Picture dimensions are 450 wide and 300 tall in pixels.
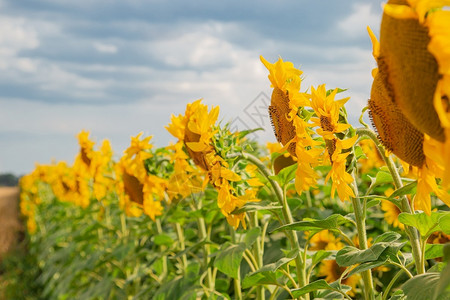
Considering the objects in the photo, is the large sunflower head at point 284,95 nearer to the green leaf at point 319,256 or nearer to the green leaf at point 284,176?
the green leaf at point 284,176

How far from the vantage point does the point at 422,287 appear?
1053 mm

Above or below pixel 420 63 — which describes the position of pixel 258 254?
below

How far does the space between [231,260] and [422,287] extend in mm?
949

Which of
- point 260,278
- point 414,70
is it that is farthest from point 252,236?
point 414,70

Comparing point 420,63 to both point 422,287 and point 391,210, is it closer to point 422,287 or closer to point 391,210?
point 422,287

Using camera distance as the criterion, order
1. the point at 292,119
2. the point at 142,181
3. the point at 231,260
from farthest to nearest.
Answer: the point at 142,181
the point at 231,260
the point at 292,119

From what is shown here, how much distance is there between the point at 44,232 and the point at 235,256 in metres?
7.84

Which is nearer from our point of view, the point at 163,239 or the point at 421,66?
the point at 421,66

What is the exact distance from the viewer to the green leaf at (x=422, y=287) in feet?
3.39

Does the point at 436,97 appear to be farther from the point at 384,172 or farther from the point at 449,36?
the point at 384,172

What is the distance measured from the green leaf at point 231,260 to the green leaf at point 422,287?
2.85 ft

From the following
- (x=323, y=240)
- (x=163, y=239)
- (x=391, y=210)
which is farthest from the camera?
(x=163, y=239)

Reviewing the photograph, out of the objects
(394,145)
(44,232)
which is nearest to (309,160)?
(394,145)

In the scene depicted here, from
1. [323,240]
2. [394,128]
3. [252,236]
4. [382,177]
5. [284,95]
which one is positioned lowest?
[323,240]
